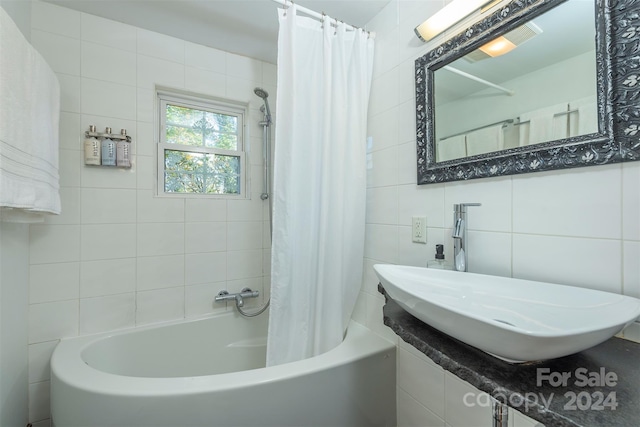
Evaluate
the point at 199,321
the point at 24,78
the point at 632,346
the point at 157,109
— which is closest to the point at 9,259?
the point at 24,78

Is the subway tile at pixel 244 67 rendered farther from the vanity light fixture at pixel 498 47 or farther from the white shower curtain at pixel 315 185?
the vanity light fixture at pixel 498 47

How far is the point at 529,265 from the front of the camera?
0.87 meters

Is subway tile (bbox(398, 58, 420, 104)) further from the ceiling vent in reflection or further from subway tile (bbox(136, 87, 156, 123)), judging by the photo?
subway tile (bbox(136, 87, 156, 123))

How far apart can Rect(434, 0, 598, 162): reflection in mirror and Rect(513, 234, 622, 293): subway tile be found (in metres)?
0.30

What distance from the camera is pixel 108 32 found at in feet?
5.20

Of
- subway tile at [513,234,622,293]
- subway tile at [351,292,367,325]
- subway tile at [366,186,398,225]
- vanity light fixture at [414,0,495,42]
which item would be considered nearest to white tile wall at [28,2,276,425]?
subway tile at [351,292,367,325]

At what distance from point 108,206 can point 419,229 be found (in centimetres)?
172

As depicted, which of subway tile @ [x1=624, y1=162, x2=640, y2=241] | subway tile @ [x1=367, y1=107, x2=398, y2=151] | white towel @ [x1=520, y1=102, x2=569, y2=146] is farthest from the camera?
subway tile @ [x1=367, y1=107, x2=398, y2=151]

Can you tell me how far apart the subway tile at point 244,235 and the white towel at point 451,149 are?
52.2 inches

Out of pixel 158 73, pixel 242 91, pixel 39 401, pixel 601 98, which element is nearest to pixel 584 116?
pixel 601 98

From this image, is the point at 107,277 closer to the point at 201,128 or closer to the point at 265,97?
the point at 201,128

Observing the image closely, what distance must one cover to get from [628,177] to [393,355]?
110 centimetres

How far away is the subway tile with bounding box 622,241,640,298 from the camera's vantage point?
665 millimetres

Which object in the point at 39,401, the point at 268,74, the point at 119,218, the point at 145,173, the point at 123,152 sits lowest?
the point at 39,401
